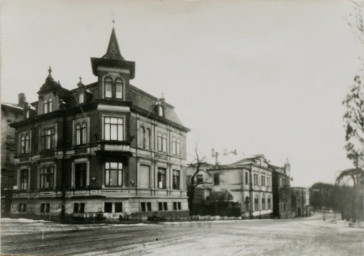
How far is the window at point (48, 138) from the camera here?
7737 millimetres

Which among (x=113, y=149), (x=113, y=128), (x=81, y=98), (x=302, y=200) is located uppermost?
(x=81, y=98)

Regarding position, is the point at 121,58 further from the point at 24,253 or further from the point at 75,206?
the point at 75,206

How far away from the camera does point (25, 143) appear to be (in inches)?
296

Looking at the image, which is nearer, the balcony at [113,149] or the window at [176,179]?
the balcony at [113,149]

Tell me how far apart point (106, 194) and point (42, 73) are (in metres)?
4.68

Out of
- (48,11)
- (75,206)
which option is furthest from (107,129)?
(48,11)

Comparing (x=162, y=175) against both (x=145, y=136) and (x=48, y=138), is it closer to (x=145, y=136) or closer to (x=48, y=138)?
(x=145, y=136)

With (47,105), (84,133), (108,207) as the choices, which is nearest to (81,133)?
(84,133)

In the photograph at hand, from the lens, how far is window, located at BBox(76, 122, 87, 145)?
26.8 ft

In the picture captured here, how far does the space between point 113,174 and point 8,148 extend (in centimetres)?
403

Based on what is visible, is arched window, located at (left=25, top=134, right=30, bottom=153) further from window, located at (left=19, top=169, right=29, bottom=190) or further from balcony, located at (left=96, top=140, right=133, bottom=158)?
balcony, located at (left=96, top=140, right=133, bottom=158)

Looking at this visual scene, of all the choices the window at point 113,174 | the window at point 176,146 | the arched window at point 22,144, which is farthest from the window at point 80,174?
the window at point 176,146

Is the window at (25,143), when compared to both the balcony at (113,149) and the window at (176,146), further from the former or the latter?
the window at (176,146)

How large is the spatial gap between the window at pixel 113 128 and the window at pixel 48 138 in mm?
1681
